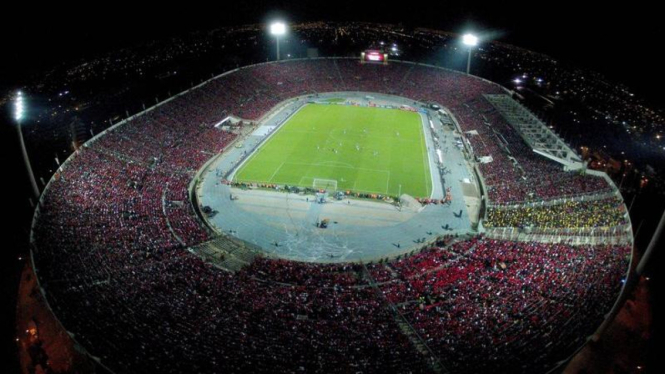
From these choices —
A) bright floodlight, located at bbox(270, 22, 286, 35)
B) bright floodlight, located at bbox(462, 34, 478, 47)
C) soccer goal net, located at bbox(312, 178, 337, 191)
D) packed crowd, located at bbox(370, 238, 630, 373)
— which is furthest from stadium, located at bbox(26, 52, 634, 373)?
bright floodlight, located at bbox(270, 22, 286, 35)

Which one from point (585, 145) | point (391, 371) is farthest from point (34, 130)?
point (585, 145)

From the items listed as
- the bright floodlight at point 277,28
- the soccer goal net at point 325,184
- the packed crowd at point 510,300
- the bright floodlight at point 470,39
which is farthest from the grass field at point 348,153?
the bright floodlight at point 277,28

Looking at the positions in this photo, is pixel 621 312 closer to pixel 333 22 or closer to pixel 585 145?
pixel 585 145

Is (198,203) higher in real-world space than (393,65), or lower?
lower

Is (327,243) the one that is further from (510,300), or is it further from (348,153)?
(348,153)

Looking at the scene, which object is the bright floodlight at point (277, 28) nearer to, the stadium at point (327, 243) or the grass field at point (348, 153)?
the grass field at point (348, 153)

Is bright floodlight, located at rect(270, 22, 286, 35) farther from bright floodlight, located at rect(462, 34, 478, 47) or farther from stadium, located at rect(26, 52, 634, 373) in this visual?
bright floodlight, located at rect(462, 34, 478, 47)
